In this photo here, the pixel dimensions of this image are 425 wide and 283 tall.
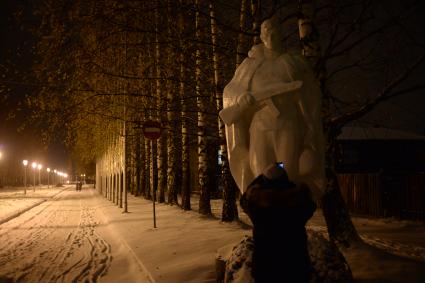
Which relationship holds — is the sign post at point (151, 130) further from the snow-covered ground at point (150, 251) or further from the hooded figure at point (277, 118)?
the hooded figure at point (277, 118)

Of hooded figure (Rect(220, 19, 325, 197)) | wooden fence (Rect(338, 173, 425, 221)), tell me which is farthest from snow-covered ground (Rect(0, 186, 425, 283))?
hooded figure (Rect(220, 19, 325, 197))

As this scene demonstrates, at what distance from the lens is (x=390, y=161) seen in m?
30.9

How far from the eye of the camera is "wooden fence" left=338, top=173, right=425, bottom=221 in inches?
604

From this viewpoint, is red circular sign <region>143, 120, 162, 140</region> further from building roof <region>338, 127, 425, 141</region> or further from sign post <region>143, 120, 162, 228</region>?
building roof <region>338, 127, 425, 141</region>

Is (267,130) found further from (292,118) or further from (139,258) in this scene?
(139,258)

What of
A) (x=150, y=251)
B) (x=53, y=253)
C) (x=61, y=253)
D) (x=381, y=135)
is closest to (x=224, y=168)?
(x=150, y=251)

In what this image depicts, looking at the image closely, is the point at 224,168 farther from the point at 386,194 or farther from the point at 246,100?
the point at 386,194

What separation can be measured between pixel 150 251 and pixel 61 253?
92.6 inches

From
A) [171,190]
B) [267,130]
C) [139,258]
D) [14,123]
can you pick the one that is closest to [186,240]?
[139,258]

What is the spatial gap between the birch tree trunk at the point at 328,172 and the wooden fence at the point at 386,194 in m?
9.45

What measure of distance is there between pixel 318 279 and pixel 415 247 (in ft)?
21.6

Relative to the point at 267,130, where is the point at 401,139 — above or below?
above

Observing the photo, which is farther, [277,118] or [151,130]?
[151,130]

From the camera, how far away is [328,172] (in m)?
7.29
